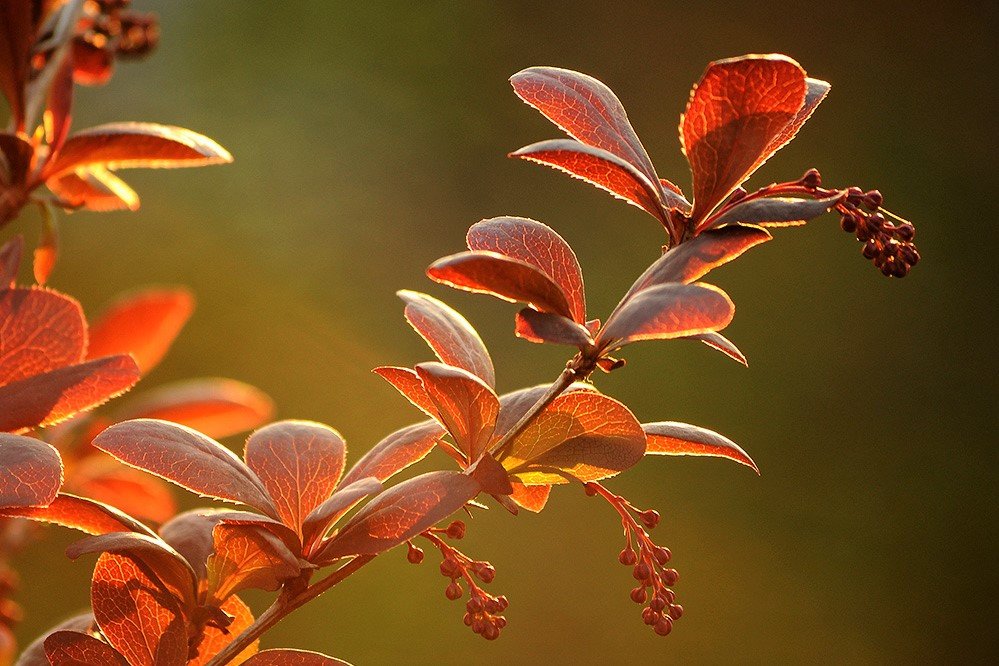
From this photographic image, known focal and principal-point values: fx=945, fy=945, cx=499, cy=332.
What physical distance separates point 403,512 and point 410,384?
0.15ft

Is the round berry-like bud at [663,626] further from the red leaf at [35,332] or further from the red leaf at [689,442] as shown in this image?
the red leaf at [35,332]

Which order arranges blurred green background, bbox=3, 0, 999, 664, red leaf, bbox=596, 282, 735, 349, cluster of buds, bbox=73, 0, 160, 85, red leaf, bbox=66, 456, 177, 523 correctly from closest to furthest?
1. red leaf, bbox=596, 282, 735, 349
2. cluster of buds, bbox=73, 0, 160, 85
3. red leaf, bbox=66, 456, 177, 523
4. blurred green background, bbox=3, 0, 999, 664

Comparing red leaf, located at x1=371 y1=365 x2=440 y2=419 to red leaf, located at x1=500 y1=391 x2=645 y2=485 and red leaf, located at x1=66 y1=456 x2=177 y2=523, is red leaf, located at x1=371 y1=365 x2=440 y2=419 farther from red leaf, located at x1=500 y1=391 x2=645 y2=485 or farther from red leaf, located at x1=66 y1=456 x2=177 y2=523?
red leaf, located at x1=66 y1=456 x2=177 y2=523

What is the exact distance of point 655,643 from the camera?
2320 mm

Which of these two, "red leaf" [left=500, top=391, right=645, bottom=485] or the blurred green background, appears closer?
"red leaf" [left=500, top=391, right=645, bottom=485]

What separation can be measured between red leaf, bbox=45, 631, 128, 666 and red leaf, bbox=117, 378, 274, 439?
0.24 m

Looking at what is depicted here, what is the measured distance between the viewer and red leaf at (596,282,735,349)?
19 cm

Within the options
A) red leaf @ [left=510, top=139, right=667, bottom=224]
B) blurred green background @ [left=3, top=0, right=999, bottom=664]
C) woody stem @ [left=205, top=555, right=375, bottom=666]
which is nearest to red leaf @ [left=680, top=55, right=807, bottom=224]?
red leaf @ [left=510, top=139, right=667, bottom=224]

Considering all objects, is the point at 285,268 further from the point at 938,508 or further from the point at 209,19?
the point at 938,508

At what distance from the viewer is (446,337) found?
23 centimetres

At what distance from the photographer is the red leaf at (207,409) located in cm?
46

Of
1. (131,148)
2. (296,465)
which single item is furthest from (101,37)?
(296,465)

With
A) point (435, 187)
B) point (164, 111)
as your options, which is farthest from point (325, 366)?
point (164, 111)

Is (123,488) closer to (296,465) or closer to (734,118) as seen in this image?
(296,465)
